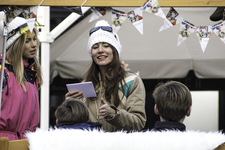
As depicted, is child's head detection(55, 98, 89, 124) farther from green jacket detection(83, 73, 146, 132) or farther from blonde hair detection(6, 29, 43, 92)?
blonde hair detection(6, 29, 43, 92)

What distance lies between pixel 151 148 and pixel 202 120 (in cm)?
441

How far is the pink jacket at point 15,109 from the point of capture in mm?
1985

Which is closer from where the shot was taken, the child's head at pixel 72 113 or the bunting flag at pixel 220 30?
the child's head at pixel 72 113

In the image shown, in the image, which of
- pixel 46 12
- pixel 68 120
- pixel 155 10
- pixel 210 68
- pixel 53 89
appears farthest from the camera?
pixel 53 89

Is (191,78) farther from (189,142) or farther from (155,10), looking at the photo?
(189,142)

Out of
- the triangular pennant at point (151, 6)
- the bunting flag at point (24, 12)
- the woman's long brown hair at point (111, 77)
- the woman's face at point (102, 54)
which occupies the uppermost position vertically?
the triangular pennant at point (151, 6)

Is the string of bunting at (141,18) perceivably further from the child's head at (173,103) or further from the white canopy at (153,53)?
the white canopy at (153,53)

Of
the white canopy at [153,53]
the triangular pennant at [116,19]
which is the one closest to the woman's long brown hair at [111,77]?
the triangular pennant at [116,19]

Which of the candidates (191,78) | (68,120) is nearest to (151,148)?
(68,120)

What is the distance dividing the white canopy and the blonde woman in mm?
1614

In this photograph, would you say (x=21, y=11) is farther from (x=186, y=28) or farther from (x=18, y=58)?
(x=186, y=28)

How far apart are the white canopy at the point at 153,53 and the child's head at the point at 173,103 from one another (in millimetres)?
1998

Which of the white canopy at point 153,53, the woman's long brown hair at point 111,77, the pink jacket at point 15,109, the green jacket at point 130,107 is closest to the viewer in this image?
the pink jacket at point 15,109

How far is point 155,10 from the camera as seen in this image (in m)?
2.16
